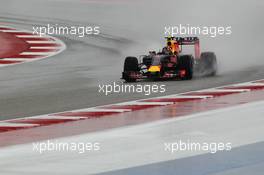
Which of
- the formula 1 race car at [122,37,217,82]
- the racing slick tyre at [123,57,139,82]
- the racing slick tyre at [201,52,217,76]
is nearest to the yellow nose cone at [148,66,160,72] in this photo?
the formula 1 race car at [122,37,217,82]

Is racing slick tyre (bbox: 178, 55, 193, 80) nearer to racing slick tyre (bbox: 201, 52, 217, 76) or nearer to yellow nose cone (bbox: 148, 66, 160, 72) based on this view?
yellow nose cone (bbox: 148, 66, 160, 72)

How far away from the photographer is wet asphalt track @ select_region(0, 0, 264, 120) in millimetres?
17531

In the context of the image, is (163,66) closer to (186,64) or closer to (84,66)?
(186,64)

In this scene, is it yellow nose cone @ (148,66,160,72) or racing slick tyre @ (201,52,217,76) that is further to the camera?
racing slick tyre @ (201,52,217,76)

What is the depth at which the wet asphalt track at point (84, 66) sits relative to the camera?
57.5 feet

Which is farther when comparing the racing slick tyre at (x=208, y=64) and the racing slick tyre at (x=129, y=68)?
the racing slick tyre at (x=208, y=64)

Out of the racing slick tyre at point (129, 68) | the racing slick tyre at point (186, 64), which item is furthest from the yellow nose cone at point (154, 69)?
the racing slick tyre at point (186, 64)

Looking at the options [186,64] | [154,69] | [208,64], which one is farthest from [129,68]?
[208,64]

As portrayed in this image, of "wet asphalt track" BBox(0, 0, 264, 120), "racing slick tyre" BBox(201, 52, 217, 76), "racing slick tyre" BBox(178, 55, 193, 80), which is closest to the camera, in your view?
"wet asphalt track" BBox(0, 0, 264, 120)

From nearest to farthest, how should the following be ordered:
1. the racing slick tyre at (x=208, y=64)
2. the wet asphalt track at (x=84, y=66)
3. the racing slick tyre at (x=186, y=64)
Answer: the wet asphalt track at (x=84, y=66), the racing slick tyre at (x=186, y=64), the racing slick tyre at (x=208, y=64)

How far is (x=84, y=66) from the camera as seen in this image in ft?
77.4

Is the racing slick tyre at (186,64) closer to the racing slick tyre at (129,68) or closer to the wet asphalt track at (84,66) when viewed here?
the wet asphalt track at (84,66)
